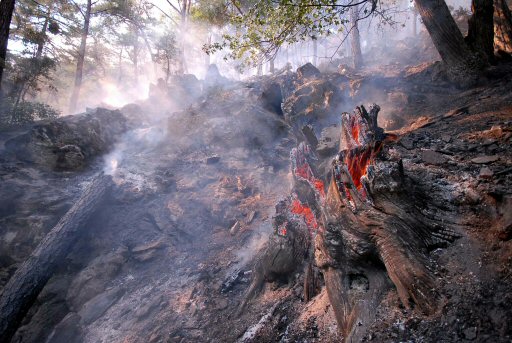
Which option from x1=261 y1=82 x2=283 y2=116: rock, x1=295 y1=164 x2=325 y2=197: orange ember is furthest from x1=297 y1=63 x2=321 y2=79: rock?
x1=295 y1=164 x2=325 y2=197: orange ember

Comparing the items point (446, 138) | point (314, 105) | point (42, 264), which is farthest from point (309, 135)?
point (42, 264)

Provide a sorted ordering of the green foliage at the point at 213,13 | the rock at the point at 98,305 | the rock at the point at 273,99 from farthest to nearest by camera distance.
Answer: the green foliage at the point at 213,13
the rock at the point at 273,99
the rock at the point at 98,305

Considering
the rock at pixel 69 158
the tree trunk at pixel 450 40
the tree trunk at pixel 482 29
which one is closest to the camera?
the tree trunk at pixel 482 29

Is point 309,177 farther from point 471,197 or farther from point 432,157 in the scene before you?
point 471,197

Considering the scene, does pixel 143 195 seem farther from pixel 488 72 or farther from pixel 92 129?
pixel 488 72

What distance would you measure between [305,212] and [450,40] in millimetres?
5978

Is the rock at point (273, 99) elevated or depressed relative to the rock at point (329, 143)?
elevated

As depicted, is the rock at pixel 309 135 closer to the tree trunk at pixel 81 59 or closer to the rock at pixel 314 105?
the rock at pixel 314 105

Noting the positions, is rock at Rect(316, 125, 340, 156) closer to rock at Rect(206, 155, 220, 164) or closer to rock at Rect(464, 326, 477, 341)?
rock at Rect(206, 155, 220, 164)

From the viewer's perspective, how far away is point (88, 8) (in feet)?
55.6

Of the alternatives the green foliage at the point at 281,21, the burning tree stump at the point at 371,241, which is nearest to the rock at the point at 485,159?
the burning tree stump at the point at 371,241

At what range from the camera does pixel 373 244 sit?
3066 mm

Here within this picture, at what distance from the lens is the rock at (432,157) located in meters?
3.88

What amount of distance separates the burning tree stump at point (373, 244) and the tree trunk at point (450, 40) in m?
5.70
